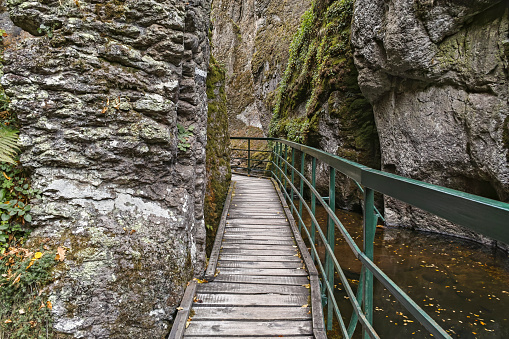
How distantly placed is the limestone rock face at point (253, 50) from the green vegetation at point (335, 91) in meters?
4.68

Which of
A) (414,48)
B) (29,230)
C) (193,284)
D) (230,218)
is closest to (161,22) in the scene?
(29,230)

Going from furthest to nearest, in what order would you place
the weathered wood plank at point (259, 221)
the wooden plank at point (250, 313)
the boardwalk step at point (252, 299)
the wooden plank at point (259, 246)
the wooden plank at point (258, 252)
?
1. the weathered wood plank at point (259, 221)
2. the wooden plank at point (259, 246)
3. the wooden plank at point (258, 252)
4. the boardwalk step at point (252, 299)
5. the wooden plank at point (250, 313)

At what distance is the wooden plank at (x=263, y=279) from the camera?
322cm

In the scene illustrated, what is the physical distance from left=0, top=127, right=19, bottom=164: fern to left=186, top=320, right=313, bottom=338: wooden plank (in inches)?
82.2

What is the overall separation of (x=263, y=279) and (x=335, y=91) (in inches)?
266

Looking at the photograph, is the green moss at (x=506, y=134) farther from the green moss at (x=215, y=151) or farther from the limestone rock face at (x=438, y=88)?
the green moss at (x=215, y=151)

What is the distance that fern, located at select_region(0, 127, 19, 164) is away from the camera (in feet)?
8.07

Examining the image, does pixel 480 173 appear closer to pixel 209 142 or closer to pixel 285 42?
pixel 209 142

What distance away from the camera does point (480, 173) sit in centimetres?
625

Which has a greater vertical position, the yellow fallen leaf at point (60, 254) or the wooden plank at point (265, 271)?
the yellow fallen leaf at point (60, 254)

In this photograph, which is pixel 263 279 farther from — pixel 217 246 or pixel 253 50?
pixel 253 50

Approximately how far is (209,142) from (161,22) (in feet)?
7.82

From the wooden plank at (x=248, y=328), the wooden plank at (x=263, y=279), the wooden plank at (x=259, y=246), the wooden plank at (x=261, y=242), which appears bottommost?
the wooden plank at (x=248, y=328)

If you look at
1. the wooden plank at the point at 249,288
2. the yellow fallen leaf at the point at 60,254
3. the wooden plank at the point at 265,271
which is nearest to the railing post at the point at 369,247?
the wooden plank at the point at 249,288
